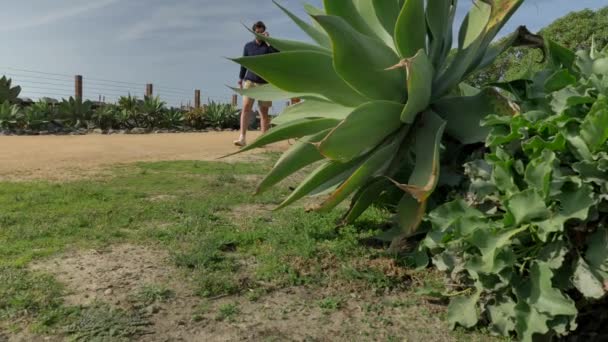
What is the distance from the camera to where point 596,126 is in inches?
69.1

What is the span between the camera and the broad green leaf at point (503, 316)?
1871mm

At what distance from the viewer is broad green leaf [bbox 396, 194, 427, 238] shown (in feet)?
7.52

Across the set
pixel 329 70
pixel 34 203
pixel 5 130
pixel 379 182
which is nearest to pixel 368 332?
pixel 379 182

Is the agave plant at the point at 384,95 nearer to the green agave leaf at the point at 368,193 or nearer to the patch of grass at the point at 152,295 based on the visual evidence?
the green agave leaf at the point at 368,193

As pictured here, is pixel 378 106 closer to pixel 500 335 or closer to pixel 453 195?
pixel 453 195

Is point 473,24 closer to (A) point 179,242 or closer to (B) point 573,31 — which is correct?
(A) point 179,242

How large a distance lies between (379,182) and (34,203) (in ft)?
8.65

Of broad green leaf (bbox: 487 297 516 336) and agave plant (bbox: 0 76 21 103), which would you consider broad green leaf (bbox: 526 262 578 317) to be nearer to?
broad green leaf (bbox: 487 297 516 336)

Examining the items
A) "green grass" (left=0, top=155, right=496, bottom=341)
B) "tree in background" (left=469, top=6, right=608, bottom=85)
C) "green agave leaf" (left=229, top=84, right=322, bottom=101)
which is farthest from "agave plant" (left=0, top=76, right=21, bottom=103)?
"tree in background" (left=469, top=6, right=608, bottom=85)

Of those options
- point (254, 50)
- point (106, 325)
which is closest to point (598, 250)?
point (106, 325)

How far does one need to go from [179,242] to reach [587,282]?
203 cm

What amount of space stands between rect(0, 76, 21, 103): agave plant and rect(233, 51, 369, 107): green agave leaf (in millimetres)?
12992

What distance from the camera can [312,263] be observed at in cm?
262

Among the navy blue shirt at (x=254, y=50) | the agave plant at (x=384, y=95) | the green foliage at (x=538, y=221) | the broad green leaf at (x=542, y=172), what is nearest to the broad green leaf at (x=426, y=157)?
the agave plant at (x=384, y=95)
